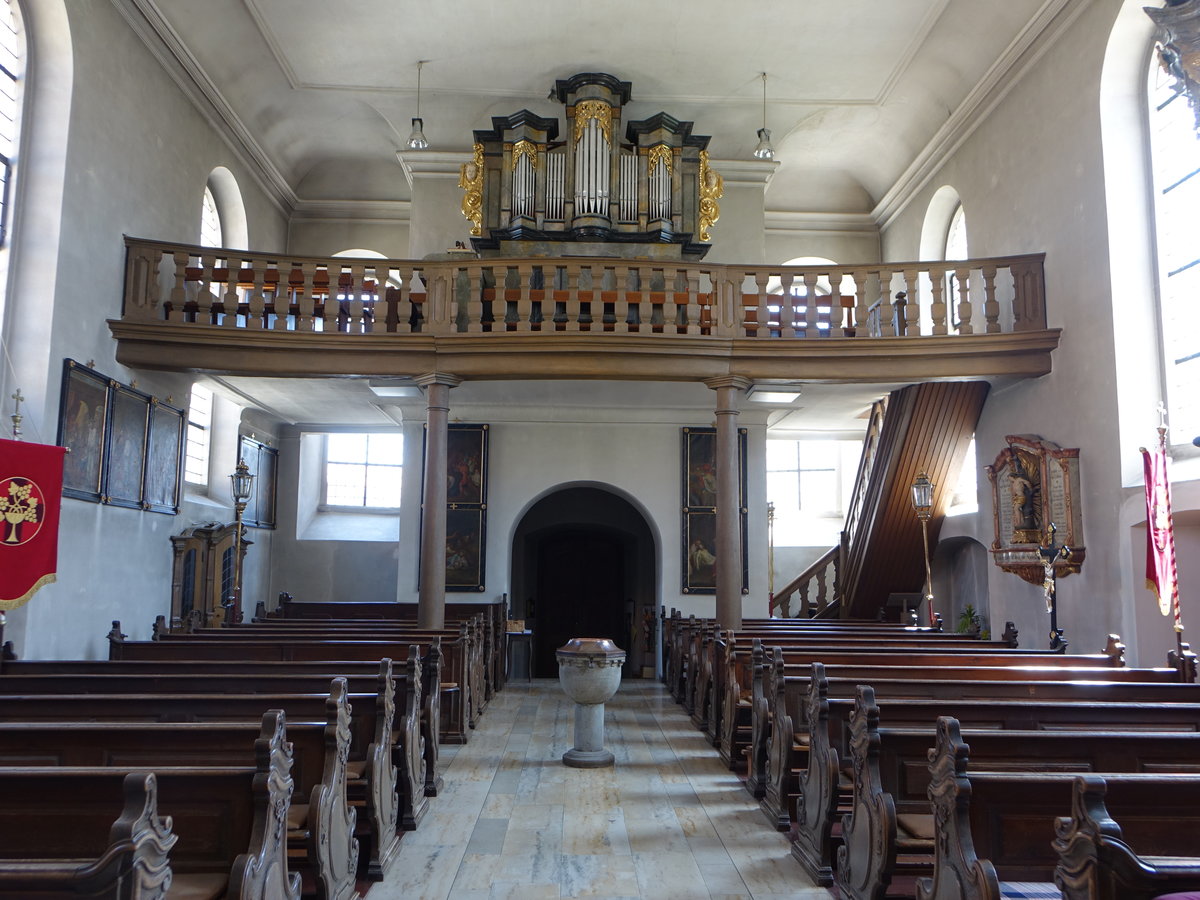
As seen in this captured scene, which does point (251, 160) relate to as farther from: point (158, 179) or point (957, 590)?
point (957, 590)

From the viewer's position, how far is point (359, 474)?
17.7 m

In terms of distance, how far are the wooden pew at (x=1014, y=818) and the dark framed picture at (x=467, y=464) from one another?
11.0 m

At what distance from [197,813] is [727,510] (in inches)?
314

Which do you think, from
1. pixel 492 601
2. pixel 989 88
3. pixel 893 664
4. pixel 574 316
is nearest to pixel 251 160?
pixel 574 316

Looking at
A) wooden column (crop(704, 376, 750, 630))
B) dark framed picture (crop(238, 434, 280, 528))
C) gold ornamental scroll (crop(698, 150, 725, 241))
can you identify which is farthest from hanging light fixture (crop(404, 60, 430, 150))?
wooden column (crop(704, 376, 750, 630))

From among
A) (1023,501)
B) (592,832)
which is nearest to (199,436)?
(592,832)

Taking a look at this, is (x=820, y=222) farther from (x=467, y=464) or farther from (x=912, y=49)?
(x=467, y=464)

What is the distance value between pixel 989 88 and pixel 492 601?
9873mm

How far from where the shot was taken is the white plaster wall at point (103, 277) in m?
8.96

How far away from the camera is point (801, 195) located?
17.3m

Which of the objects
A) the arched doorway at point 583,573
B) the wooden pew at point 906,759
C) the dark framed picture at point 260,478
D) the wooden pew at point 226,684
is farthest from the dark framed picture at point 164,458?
the wooden pew at point 906,759

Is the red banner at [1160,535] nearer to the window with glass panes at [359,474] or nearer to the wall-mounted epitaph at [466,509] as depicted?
the wall-mounted epitaph at [466,509]

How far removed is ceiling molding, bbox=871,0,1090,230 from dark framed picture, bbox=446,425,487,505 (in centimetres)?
792

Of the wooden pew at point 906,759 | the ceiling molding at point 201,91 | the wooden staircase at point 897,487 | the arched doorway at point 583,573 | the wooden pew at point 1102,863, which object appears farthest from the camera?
the arched doorway at point 583,573
